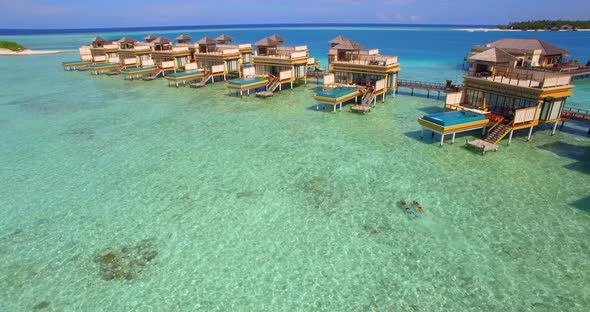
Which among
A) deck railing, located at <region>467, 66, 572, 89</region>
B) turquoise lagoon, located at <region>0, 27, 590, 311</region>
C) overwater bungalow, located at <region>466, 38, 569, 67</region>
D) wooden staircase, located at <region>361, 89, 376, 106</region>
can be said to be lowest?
turquoise lagoon, located at <region>0, 27, 590, 311</region>

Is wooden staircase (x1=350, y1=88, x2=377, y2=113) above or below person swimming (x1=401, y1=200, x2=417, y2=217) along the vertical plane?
above

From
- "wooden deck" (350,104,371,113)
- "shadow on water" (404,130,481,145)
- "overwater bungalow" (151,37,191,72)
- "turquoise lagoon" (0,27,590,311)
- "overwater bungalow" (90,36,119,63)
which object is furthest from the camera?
"overwater bungalow" (90,36,119,63)

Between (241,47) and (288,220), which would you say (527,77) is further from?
(241,47)

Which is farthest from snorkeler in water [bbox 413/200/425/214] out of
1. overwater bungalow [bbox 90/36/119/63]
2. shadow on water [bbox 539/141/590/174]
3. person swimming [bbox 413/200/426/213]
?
overwater bungalow [bbox 90/36/119/63]

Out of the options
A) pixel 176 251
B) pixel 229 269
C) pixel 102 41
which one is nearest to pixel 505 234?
pixel 229 269

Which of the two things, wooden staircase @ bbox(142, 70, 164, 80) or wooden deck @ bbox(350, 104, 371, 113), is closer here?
wooden deck @ bbox(350, 104, 371, 113)

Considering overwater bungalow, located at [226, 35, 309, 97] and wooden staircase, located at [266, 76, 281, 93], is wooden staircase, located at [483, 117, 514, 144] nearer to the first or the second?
overwater bungalow, located at [226, 35, 309, 97]

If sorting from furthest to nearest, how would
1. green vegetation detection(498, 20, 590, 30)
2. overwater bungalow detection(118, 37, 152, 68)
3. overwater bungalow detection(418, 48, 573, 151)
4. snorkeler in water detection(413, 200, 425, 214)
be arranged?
green vegetation detection(498, 20, 590, 30) → overwater bungalow detection(118, 37, 152, 68) → overwater bungalow detection(418, 48, 573, 151) → snorkeler in water detection(413, 200, 425, 214)
